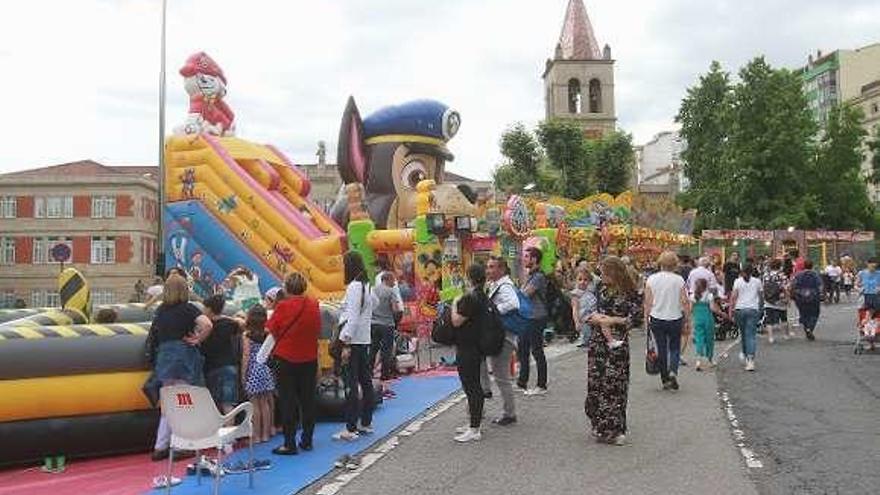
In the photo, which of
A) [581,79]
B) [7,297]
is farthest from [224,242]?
[581,79]

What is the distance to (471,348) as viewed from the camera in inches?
307

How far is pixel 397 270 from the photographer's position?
20297 mm

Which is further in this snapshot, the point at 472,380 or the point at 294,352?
the point at 472,380

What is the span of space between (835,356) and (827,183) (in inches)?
1468

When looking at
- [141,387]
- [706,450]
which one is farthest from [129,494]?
[706,450]

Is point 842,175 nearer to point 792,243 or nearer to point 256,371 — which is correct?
point 792,243

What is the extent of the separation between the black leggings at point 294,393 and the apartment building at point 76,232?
47388 mm

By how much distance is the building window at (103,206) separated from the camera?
52812 millimetres

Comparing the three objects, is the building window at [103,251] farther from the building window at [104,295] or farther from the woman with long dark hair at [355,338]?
the woman with long dark hair at [355,338]

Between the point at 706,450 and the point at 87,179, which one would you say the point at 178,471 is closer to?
the point at 706,450

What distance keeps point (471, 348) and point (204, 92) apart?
53.2ft

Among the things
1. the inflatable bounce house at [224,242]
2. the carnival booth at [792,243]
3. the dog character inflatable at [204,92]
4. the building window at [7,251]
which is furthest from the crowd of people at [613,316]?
the building window at [7,251]

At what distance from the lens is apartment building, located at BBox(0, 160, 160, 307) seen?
52.4m

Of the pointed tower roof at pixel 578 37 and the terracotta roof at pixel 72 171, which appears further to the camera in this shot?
the pointed tower roof at pixel 578 37
